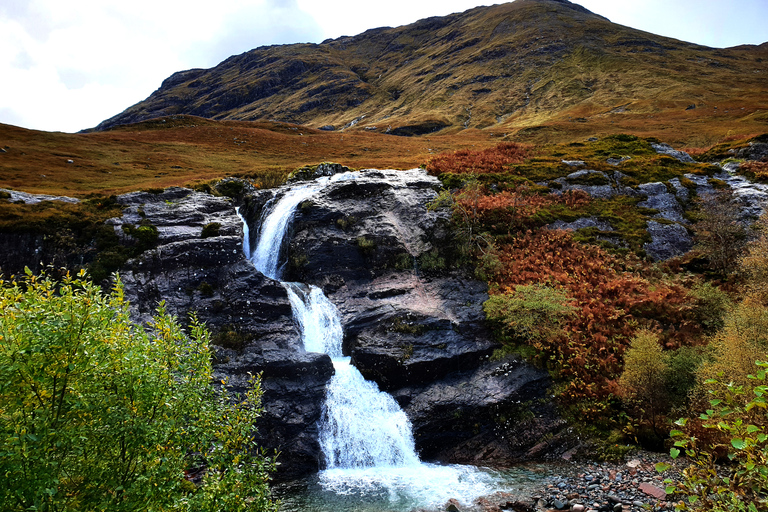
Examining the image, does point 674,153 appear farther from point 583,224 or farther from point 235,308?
point 235,308

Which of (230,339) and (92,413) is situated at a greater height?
(92,413)

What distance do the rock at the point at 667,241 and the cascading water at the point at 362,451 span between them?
24382mm

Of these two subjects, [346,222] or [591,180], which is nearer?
[346,222]

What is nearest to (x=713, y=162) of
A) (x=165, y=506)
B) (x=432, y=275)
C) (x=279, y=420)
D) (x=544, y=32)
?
(x=432, y=275)

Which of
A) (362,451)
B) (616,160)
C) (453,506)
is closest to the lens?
(453,506)

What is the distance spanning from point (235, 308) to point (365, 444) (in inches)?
506

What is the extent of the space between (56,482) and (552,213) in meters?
37.9

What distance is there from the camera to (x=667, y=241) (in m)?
32.7

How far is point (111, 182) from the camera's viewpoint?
50.8 metres

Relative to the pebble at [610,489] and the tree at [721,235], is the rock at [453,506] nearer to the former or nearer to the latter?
the pebble at [610,489]

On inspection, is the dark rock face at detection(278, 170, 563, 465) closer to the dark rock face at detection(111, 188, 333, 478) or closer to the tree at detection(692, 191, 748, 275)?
the dark rock face at detection(111, 188, 333, 478)

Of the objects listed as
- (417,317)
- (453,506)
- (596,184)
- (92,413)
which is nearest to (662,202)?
(596,184)

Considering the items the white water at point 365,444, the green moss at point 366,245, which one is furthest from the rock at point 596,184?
the white water at point 365,444

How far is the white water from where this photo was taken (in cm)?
1811
